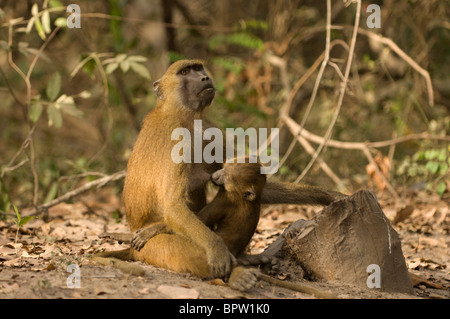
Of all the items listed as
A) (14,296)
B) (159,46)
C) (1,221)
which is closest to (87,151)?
(159,46)

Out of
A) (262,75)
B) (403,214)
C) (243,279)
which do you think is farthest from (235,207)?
(262,75)

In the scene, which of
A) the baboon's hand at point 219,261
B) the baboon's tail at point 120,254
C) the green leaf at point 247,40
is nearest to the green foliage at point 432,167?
the green leaf at point 247,40

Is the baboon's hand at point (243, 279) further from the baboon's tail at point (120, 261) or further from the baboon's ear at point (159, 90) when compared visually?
the baboon's ear at point (159, 90)

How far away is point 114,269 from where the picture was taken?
4863 millimetres

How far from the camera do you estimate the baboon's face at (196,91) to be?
573cm

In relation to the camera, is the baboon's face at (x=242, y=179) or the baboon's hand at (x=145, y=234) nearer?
the baboon's hand at (x=145, y=234)

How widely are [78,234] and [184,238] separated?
2372 mm

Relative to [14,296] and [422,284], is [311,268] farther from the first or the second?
[14,296]

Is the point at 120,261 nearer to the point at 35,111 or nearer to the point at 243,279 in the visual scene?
the point at 243,279

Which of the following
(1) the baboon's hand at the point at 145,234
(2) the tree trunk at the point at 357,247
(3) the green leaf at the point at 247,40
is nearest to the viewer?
(2) the tree trunk at the point at 357,247

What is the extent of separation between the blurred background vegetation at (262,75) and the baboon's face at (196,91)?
3.13m

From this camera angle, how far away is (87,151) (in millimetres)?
14078

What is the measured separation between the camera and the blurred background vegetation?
10000 millimetres

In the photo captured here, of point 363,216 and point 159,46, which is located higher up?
point 159,46
